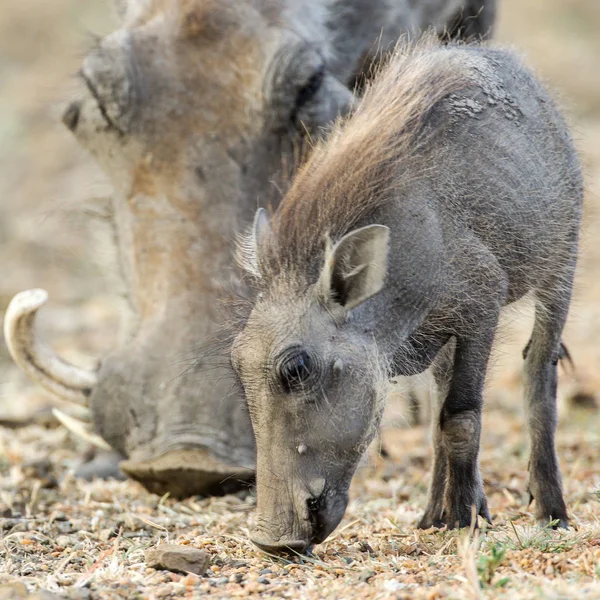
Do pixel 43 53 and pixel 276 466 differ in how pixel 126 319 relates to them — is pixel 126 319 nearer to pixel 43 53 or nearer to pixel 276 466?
pixel 276 466

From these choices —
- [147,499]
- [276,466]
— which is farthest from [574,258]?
[147,499]

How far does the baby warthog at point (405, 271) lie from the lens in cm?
306


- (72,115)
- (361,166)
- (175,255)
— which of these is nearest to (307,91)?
(175,255)

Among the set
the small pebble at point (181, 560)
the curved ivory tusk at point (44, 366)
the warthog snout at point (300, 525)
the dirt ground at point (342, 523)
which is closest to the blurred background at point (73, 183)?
the dirt ground at point (342, 523)

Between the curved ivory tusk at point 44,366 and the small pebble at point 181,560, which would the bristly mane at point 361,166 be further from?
the curved ivory tusk at point 44,366

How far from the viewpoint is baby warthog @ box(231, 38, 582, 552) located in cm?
306

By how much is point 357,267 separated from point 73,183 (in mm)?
9311

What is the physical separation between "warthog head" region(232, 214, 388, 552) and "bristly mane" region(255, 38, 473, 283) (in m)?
0.12

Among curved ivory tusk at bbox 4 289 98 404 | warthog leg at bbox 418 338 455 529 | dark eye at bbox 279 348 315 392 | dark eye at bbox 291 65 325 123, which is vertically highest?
dark eye at bbox 291 65 325 123

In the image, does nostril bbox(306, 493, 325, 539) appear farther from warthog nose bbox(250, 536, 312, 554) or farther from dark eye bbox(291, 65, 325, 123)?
dark eye bbox(291, 65, 325, 123)

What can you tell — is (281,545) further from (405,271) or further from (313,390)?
(405,271)

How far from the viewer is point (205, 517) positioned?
3857mm

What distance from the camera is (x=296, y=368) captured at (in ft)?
9.95

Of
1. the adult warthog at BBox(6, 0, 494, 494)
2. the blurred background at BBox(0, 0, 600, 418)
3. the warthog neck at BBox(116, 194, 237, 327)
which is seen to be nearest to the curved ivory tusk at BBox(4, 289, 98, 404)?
the adult warthog at BBox(6, 0, 494, 494)
